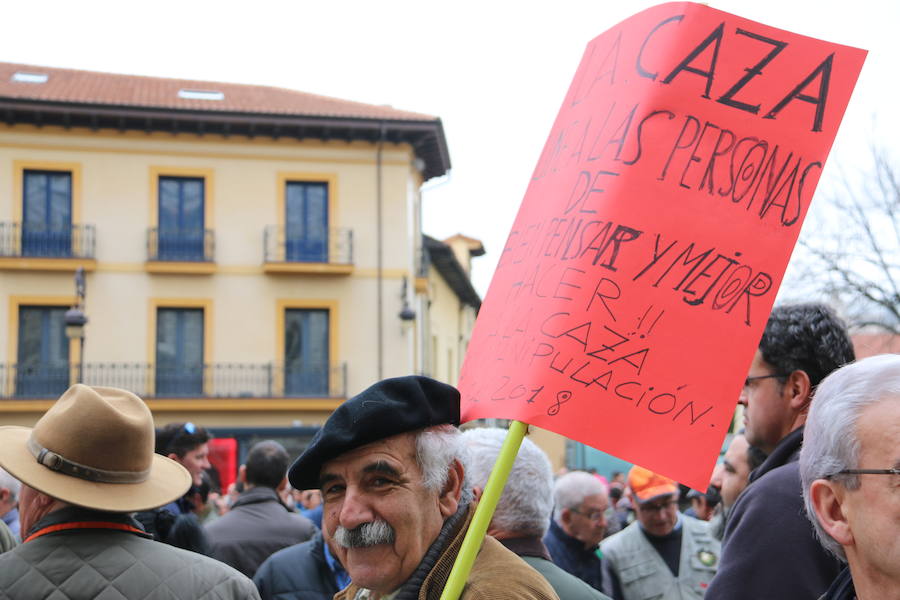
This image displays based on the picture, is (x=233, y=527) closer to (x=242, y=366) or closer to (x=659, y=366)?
(x=659, y=366)

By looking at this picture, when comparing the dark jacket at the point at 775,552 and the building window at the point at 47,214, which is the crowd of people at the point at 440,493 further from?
the building window at the point at 47,214

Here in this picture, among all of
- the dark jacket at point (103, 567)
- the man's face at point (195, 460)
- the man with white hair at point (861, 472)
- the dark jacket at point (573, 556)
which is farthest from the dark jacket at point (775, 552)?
the man's face at point (195, 460)

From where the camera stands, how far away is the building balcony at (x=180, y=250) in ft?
78.8

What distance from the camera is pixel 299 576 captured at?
4469mm

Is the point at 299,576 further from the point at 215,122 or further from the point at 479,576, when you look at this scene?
the point at 215,122

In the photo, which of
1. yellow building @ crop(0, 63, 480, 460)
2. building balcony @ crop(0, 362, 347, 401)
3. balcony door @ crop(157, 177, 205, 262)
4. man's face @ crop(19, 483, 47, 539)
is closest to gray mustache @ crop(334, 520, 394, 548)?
man's face @ crop(19, 483, 47, 539)

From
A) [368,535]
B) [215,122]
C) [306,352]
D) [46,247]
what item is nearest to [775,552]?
[368,535]

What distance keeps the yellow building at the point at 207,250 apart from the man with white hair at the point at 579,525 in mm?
18685

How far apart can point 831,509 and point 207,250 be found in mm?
23445

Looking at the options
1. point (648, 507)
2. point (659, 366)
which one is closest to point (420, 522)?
point (659, 366)

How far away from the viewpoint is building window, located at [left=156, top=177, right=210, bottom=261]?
79.9 ft

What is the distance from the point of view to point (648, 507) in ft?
17.6

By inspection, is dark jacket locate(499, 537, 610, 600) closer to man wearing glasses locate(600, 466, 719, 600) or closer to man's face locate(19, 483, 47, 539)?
man's face locate(19, 483, 47, 539)

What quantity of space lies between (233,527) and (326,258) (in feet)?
63.6
